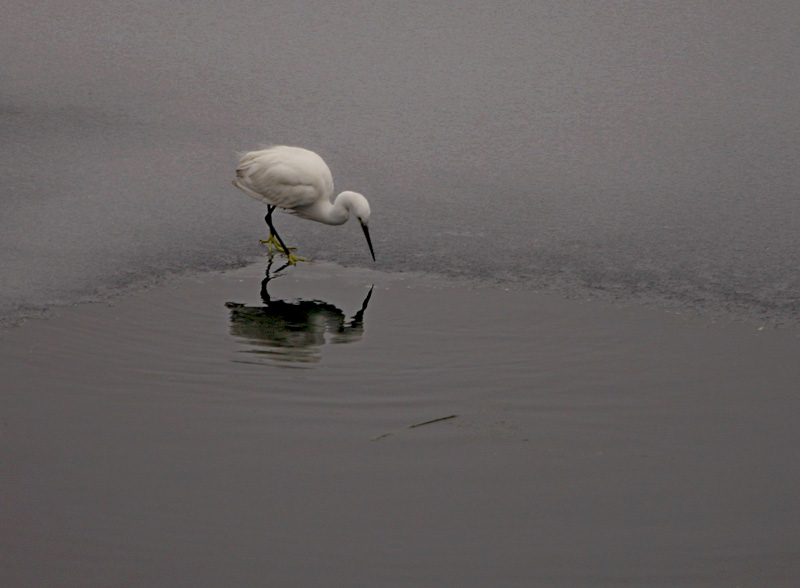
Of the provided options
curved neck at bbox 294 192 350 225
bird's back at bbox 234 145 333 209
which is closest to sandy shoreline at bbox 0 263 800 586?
curved neck at bbox 294 192 350 225

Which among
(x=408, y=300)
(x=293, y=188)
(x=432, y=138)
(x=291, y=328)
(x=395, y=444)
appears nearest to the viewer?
(x=395, y=444)

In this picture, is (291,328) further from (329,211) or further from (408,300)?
(329,211)

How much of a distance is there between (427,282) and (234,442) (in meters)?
2.19

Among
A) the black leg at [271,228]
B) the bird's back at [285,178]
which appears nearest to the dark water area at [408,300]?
the black leg at [271,228]

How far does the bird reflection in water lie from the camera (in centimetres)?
525

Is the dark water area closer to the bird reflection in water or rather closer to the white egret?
the bird reflection in water

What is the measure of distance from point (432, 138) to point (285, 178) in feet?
6.47

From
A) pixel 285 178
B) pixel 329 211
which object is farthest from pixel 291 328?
pixel 285 178

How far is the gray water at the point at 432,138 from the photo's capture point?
6.47 m

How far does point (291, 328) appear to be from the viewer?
559 cm

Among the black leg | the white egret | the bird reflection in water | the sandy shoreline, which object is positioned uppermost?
the white egret

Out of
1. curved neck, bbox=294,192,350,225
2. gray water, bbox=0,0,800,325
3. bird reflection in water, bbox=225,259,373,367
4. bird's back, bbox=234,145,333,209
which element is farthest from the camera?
bird's back, bbox=234,145,333,209

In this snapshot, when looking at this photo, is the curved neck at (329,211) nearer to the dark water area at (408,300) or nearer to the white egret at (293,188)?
the white egret at (293,188)

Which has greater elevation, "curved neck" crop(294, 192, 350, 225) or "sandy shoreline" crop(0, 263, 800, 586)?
"curved neck" crop(294, 192, 350, 225)
